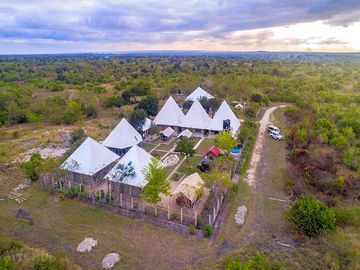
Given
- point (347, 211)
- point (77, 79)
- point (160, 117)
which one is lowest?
point (347, 211)

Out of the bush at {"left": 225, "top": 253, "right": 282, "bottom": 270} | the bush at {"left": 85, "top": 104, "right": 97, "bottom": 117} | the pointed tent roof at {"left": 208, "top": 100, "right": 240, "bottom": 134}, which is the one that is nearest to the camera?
the bush at {"left": 225, "top": 253, "right": 282, "bottom": 270}

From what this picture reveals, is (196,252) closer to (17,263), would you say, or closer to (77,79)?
(17,263)

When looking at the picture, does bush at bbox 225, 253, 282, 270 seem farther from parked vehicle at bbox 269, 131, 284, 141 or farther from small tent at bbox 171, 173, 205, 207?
parked vehicle at bbox 269, 131, 284, 141

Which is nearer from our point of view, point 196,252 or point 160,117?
point 196,252

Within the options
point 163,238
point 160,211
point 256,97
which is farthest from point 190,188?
point 256,97

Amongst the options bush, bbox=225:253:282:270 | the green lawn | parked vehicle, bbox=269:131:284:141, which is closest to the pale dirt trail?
parked vehicle, bbox=269:131:284:141

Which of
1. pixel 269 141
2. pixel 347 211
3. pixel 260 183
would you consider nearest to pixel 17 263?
pixel 260 183
